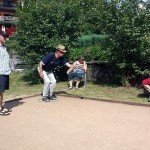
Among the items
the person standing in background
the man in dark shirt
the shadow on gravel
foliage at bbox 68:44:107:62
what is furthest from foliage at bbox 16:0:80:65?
→ the person standing in background

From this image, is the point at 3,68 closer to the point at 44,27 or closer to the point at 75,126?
the point at 75,126

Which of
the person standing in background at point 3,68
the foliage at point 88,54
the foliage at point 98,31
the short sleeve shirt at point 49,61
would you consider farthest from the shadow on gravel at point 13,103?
the foliage at point 88,54

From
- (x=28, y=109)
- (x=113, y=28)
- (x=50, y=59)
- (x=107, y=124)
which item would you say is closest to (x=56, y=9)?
(x=113, y=28)

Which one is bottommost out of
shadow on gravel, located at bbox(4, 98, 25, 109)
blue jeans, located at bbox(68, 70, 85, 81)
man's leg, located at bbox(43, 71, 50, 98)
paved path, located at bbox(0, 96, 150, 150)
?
paved path, located at bbox(0, 96, 150, 150)

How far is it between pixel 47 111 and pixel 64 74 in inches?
258

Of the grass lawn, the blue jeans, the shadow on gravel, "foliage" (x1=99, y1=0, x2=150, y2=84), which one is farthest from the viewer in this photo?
the blue jeans

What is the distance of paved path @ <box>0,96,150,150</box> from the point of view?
19.3 feet

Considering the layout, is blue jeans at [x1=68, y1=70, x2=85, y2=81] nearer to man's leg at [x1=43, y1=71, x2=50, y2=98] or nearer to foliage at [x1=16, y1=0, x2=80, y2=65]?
foliage at [x1=16, y1=0, x2=80, y2=65]

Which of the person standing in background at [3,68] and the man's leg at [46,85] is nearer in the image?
the person standing in background at [3,68]

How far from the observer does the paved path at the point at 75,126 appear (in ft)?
19.3

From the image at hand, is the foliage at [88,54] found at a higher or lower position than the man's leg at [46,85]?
higher

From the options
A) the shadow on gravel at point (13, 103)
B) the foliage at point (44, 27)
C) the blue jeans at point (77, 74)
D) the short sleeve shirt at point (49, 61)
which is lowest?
the shadow on gravel at point (13, 103)

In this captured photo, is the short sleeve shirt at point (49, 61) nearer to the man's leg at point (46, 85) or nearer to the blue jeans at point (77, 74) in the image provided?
the man's leg at point (46, 85)

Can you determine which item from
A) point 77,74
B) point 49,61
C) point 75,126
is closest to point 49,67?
point 49,61
